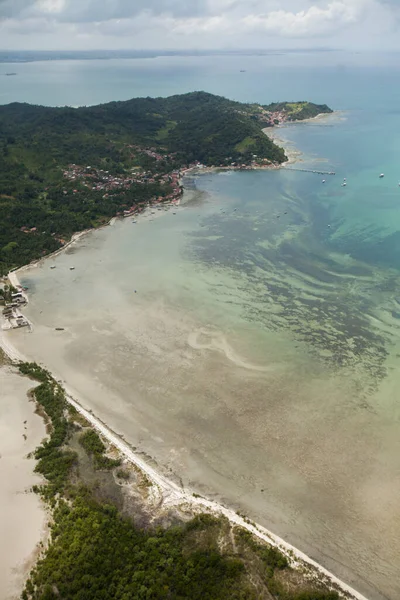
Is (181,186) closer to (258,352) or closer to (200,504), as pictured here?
(258,352)

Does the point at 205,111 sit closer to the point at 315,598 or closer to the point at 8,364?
the point at 8,364

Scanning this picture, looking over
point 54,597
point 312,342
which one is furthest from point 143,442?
point 312,342

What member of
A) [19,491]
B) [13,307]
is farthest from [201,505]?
[13,307]

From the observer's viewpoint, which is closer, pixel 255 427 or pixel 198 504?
pixel 198 504

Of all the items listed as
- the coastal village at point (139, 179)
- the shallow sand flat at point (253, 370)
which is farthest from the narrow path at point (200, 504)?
the coastal village at point (139, 179)

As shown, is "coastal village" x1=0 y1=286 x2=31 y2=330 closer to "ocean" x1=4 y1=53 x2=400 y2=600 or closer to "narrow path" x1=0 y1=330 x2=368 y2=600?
"ocean" x1=4 y1=53 x2=400 y2=600

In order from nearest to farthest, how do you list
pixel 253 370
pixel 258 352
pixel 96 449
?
pixel 96 449, pixel 253 370, pixel 258 352
